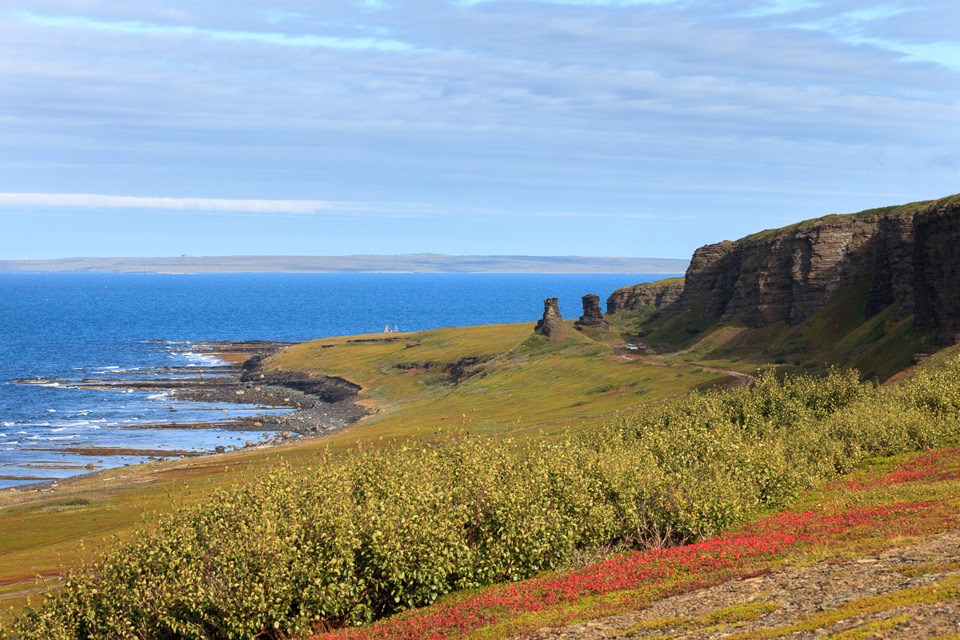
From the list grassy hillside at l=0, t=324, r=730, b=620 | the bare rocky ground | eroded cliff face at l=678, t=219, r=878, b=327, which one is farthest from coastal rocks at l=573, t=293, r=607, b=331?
the bare rocky ground

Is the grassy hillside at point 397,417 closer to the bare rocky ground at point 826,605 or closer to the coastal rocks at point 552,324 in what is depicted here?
the coastal rocks at point 552,324

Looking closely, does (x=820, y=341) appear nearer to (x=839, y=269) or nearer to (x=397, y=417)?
(x=839, y=269)

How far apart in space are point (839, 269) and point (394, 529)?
11599cm

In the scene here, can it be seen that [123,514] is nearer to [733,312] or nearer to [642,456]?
[642,456]

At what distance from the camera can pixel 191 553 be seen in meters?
36.8

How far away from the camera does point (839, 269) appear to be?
13775 centimetres

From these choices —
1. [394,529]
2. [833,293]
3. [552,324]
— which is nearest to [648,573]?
[394,529]

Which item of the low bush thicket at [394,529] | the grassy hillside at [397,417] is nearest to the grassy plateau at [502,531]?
the low bush thicket at [394,529]

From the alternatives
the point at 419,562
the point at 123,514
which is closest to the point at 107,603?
the point at 419,562

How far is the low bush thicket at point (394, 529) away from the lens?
35.9 meters

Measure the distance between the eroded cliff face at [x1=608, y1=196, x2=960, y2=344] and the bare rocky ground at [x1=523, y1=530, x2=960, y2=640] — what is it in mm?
68778

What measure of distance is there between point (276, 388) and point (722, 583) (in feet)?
507

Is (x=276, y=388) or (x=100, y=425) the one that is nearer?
(x=100, y=425)

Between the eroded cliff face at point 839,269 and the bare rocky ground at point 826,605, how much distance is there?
68.8 meters
